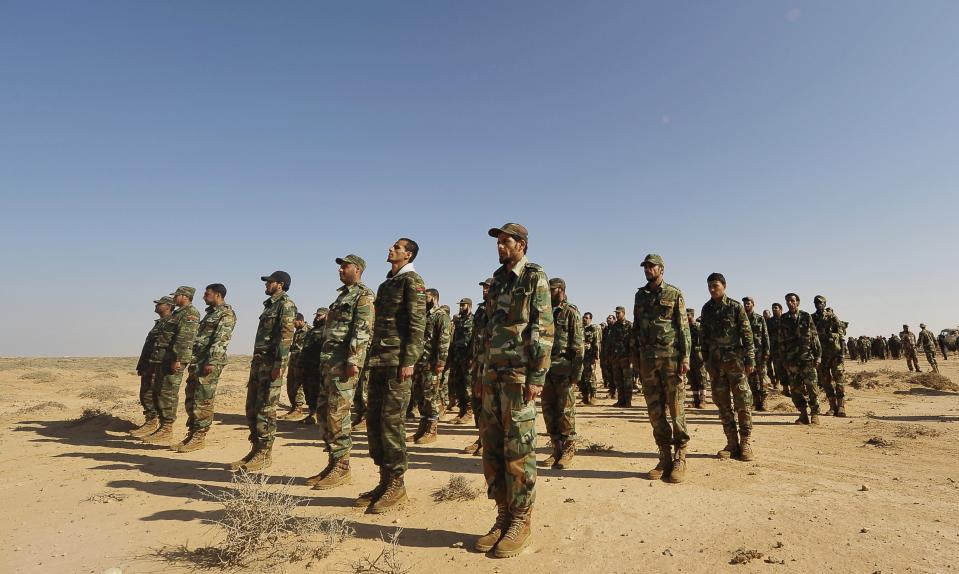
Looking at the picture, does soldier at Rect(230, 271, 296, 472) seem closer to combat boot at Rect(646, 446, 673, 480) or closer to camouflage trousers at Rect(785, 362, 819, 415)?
combat boot at Rect(646, 446, 673, 480)

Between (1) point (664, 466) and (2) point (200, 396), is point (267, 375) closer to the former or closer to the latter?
(2) point (200, 396)

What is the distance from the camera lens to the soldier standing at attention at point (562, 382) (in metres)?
6.71

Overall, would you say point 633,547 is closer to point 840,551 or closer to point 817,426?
point 840,551

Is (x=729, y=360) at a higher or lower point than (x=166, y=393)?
higher

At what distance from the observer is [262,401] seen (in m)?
6.64

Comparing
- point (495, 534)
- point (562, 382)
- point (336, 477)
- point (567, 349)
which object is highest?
point (567, 349)

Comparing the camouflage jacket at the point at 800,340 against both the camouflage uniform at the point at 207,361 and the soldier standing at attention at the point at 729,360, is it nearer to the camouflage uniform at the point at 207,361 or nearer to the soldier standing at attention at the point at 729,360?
the soldier standing at attention at the point at 729,360

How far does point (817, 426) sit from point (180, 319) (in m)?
14.2

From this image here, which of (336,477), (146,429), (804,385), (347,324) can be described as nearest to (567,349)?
(347,324)

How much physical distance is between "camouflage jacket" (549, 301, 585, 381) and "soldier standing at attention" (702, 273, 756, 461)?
7.99 ft

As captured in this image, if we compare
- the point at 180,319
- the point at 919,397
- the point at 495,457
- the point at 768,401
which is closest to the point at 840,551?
the point at 495,457

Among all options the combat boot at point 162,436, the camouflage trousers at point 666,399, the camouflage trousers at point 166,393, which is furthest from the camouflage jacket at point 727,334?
the combat boot at point 162,436

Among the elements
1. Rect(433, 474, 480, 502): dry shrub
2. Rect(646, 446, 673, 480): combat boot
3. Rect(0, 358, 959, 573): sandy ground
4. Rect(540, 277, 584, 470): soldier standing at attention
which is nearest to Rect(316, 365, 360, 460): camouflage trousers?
Rect(0, 358, 959, 573): sandy ground

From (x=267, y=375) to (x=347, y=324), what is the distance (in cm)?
192
